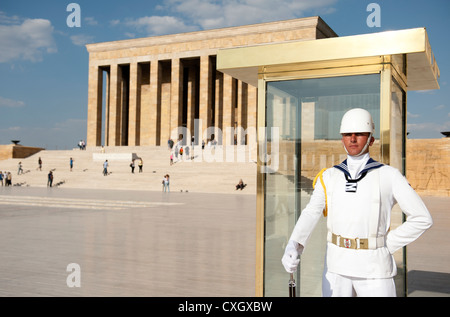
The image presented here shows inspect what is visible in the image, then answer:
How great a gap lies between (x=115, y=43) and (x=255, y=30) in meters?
15.3

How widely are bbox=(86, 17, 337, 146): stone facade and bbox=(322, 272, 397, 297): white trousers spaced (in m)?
36.4

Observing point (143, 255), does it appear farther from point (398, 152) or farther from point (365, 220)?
point (365, 220)

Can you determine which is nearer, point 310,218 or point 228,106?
point 310,218

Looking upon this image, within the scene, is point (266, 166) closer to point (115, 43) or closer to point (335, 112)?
point (335, 112)

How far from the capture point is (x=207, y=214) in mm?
13680

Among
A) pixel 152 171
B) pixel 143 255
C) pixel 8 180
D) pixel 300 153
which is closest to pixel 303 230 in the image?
pixel 300 153

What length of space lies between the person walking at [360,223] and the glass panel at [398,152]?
3.51 ft

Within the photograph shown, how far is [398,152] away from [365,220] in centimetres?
173

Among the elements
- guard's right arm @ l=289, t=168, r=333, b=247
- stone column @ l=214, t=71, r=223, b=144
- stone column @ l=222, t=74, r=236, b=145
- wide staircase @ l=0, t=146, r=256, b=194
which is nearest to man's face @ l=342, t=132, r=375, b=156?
guard's right arm @ l=289, t=168, r=333, b=247

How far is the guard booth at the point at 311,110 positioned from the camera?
392cm

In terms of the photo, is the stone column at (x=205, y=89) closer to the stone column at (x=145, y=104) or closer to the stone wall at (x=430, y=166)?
the stone column at (x=145, y=104)

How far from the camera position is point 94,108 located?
155 feet

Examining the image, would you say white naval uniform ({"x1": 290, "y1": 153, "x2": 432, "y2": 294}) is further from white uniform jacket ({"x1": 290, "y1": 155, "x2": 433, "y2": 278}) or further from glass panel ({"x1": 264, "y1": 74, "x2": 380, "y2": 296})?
glass panel ({"x1": 264, "y1": 74, "x2": 380, "y2": 296})
